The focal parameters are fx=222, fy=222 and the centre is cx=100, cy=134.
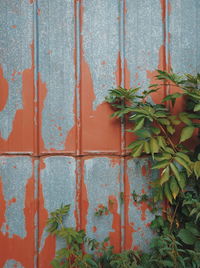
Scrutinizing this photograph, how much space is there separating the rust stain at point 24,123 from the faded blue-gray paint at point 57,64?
0.06 m

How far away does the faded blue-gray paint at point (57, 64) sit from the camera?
43.0 inches

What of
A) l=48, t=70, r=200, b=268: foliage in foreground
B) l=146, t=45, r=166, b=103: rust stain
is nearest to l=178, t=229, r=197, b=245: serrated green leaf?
l=48, t=70, r=200, b=268: foliage in foreground

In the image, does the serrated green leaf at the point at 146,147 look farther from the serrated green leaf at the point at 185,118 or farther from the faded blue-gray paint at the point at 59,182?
the faded blue-gray paint at the point at 59,182

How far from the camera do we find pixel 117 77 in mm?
1106

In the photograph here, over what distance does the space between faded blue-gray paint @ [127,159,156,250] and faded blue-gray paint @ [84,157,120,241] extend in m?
0.07

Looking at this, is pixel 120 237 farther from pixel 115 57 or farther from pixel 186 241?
pixel 115 57

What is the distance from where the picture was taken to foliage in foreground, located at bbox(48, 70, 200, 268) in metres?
0.96

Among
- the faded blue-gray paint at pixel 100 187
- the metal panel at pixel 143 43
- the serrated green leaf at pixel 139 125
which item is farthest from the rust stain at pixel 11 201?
the metal panel at pixel 143 43

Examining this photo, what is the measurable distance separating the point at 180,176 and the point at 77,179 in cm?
48

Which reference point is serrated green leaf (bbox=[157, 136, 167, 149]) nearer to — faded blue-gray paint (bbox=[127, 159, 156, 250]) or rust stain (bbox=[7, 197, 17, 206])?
faded blue-gray paint (bbox=[127, 159, 156, 250])

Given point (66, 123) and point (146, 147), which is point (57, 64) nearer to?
point (66, 123)

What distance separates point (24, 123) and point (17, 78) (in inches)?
8.9

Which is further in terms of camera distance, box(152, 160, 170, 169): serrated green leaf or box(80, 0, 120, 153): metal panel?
box(80, 0, 120, 153): metal panel

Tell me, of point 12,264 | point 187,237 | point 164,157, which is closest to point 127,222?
point 187,237
